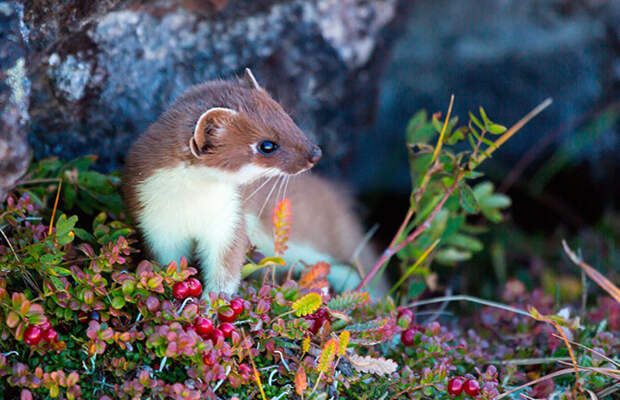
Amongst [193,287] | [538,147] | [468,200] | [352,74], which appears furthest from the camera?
[538,147]

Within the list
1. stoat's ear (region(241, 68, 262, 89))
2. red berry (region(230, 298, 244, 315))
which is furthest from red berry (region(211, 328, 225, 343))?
stoat's ear (region(241, 68, 262, 89))

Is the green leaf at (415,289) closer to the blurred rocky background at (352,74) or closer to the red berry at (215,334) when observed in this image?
the blurred rocky background at (352,74)

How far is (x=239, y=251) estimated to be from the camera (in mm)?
2832

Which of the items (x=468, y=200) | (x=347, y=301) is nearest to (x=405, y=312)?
(x=347, y=301)

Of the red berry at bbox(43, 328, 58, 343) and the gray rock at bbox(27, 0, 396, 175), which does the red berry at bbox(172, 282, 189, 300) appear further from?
the gray rock at bbox(27, 0, 396, 175)

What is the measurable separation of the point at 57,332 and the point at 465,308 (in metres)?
2.85

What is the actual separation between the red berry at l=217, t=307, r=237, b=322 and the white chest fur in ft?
1.24

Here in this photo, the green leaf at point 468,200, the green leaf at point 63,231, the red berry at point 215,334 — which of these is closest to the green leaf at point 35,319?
the green leaf at point 63,231

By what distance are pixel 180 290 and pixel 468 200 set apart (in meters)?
1.45

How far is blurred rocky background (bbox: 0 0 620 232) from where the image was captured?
3.21 m

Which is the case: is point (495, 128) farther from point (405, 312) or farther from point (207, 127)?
point (207, 127)

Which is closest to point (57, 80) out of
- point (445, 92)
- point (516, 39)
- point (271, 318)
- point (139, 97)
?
point (139, 97)

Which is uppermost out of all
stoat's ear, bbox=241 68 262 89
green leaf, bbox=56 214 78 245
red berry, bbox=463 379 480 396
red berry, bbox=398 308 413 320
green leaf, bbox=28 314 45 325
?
stoat's ear, bbox=241 68 262 89

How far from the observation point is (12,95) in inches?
99.2
